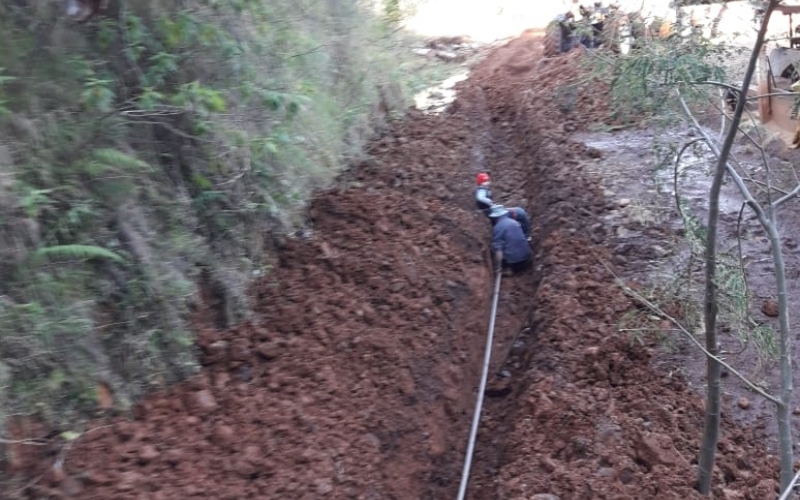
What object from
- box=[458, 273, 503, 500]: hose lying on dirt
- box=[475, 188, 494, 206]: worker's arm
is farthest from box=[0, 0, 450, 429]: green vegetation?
box=[475, 188, 494, 206]: worker's arm

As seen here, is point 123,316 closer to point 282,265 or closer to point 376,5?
point 282,265

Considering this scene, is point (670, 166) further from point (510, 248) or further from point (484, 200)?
point (484, 200)

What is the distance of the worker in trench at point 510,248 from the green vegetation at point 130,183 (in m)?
2.61

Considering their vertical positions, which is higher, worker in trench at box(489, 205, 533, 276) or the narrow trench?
worker in trench at box(489, 205, 533, 276)

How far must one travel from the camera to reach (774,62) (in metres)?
11.4

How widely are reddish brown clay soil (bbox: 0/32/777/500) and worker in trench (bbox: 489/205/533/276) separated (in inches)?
6.9

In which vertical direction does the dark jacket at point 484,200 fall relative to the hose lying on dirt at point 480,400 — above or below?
above

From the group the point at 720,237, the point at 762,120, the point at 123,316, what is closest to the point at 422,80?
the point at 762,120

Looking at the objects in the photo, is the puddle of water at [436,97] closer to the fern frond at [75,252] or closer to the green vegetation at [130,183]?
the green vegetation at [130,183]

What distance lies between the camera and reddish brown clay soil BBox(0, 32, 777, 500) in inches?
199

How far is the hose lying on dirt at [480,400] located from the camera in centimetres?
623

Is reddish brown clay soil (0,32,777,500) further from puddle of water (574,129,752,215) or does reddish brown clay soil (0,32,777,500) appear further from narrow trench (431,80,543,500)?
puddle of water (574,129,752,215)

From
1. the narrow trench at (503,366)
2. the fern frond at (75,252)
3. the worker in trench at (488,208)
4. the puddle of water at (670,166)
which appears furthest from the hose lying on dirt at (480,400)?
the fern frond at (75,252)

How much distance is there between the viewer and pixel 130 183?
5656mm
